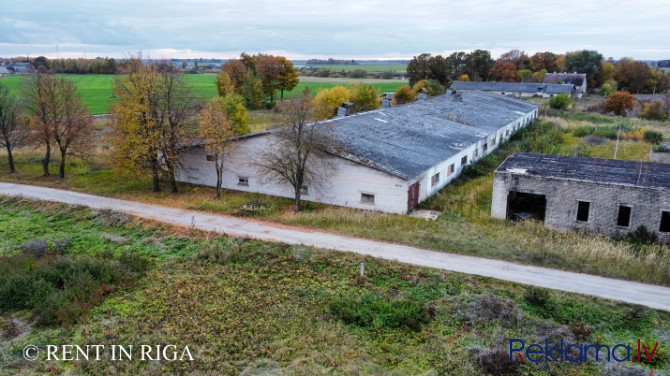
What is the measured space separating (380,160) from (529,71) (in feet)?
313

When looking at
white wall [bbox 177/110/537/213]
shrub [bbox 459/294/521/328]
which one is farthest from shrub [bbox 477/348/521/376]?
white wall [bbox 177/110/537/213]

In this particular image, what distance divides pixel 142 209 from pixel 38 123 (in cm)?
1217

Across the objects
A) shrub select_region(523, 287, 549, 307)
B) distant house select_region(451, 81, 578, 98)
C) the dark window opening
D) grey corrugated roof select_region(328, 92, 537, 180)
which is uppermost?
distant house select_region(451, 81, 578, 98)

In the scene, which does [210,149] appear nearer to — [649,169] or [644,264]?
[644,264]

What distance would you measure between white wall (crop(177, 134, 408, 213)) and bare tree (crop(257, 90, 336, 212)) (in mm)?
514

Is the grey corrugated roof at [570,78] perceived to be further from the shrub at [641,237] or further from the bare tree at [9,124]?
the bare tree at [9,124]

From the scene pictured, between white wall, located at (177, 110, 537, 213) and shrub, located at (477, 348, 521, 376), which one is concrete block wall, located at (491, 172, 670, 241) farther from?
shrub, located at (477, 348, 521, 376)

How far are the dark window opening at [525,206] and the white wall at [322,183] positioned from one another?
17.0ft

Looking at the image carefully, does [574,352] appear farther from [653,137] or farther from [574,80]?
[574,80]

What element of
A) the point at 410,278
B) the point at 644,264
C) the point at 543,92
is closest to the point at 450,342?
the point at 410,278

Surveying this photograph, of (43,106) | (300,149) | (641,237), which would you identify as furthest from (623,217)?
(43,106)

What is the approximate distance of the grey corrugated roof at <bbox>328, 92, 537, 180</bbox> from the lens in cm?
2493

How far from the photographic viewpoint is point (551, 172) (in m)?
22.7

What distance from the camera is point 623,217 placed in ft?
67.1
